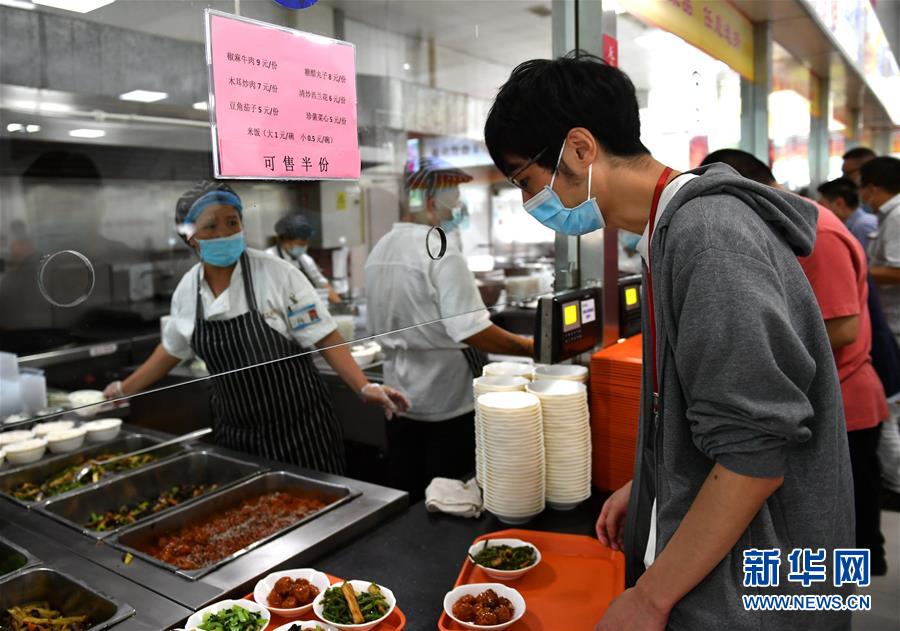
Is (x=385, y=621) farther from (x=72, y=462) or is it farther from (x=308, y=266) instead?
(x=72, y=462)

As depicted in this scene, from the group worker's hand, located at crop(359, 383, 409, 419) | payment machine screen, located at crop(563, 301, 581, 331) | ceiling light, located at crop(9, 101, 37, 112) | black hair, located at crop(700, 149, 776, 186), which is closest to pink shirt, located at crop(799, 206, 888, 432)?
black hair, located at crop(700, 149, 776, 186)

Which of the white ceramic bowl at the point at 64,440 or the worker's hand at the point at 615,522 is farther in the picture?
the white ceramic bowl at the point at 64,440

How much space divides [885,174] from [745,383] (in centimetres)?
434

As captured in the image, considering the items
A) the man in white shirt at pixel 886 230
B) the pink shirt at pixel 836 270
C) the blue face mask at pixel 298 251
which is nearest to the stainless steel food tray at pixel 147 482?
the blue face mask at pixel 298 251

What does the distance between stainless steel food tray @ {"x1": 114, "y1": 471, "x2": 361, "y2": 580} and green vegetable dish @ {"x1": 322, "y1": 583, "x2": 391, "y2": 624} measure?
342 millimetres

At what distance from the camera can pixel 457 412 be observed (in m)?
2.63

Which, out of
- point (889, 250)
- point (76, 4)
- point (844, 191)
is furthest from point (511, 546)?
point (844, 191)

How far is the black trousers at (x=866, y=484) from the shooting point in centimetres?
273

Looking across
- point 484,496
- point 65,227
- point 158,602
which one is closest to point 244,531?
point 158,602

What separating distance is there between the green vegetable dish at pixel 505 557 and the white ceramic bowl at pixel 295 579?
34 cm

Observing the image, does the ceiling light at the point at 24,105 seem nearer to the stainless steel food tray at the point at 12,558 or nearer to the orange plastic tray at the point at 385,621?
the stainless steel food tray at the point at 12,558

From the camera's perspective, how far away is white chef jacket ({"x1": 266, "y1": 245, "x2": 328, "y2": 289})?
1565mm

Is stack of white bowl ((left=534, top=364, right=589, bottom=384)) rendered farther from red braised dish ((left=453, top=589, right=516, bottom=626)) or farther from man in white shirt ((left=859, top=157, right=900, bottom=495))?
man in white shirt ((left=859, top=157, right=900, bottom=495))

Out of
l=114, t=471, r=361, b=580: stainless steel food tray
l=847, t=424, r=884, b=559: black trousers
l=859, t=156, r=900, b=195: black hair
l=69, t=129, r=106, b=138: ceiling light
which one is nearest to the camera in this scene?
l=114, t=471, r=361, b=580: stainless steel food tray
